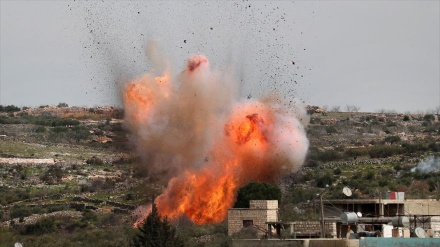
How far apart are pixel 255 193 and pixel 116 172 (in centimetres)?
4172

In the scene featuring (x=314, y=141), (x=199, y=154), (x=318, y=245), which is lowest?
(x=318, y=245)

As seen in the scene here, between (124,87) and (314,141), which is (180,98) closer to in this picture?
(124,87)

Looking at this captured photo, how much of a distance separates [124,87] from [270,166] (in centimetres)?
1429

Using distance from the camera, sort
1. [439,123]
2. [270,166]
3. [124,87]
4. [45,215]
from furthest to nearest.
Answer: [439,123] → [45,215] → [270,166] → [124,87]

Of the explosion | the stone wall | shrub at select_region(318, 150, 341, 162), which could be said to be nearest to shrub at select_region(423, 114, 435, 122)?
shrub at select_region(318, 150, 341, 162)

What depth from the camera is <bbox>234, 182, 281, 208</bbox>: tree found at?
3570 inches

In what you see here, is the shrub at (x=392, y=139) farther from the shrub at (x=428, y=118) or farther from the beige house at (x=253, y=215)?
the beige house at (x=253, y=215)

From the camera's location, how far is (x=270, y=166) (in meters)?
99.0

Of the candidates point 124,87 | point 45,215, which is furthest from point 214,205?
point 45,215

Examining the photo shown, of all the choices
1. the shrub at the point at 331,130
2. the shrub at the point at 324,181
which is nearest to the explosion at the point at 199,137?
the shrub at the point at 324,181

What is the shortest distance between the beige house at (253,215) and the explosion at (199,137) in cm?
1092

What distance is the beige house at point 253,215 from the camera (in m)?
81.0

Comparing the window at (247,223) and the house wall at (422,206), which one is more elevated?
the house wall at (422,206)

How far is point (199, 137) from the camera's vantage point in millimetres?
93312
